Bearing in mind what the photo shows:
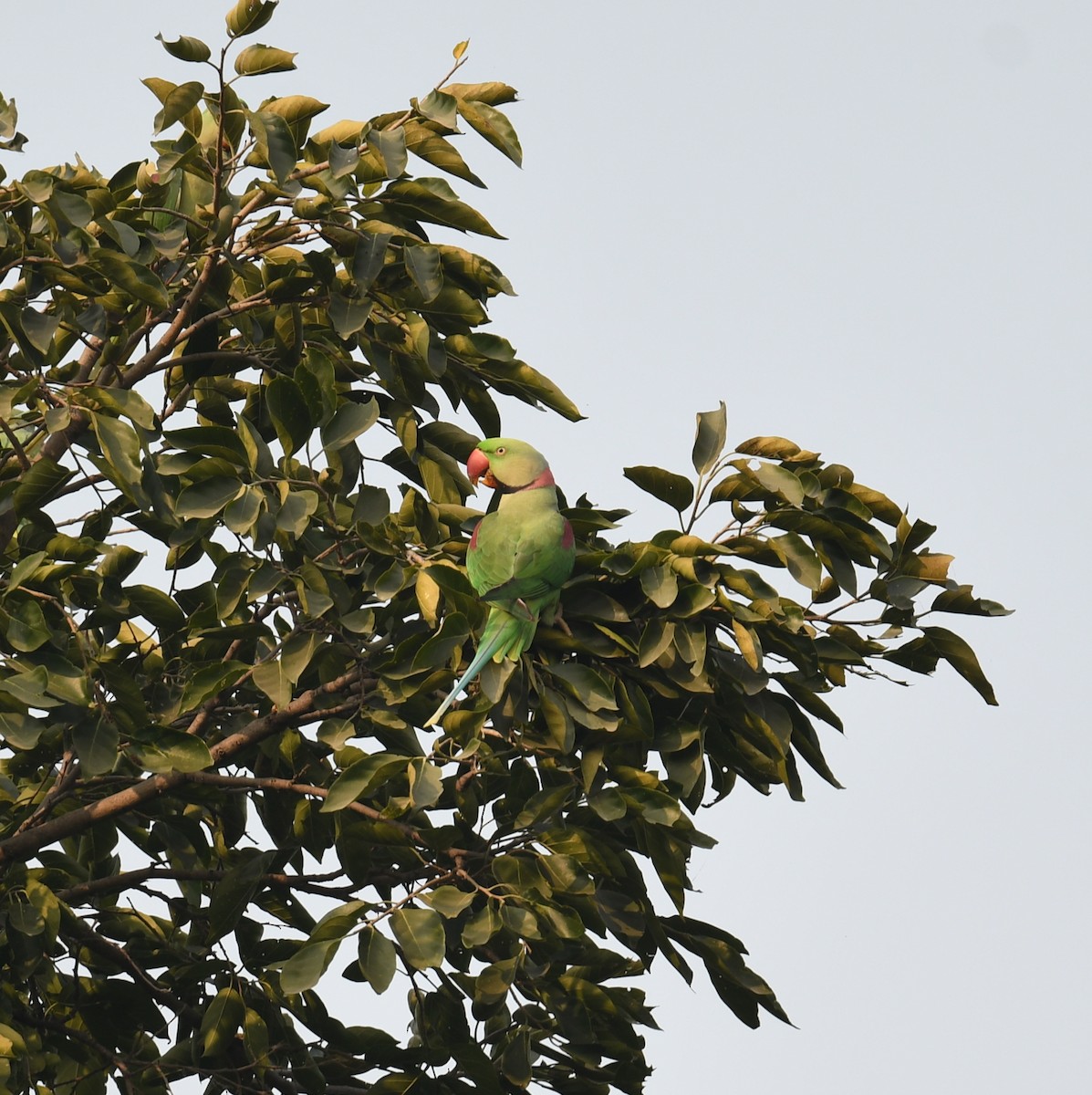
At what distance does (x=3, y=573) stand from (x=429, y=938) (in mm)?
2012

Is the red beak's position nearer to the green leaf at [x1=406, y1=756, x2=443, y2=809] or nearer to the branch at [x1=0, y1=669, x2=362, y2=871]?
the branch at [x1=0, y1=669, x2=362, y2=871]

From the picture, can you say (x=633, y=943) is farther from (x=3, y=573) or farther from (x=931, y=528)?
(x=3, y=573)

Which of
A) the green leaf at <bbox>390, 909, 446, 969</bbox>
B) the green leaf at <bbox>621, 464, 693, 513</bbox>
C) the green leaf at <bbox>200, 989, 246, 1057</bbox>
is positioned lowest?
the green leaf at <bbox>200, 989, 246, 1057</bbox>

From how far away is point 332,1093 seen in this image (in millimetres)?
5090

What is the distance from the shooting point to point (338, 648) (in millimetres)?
4641

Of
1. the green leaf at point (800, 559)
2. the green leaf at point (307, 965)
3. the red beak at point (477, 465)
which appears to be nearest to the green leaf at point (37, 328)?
the red beak at point (477, 465)

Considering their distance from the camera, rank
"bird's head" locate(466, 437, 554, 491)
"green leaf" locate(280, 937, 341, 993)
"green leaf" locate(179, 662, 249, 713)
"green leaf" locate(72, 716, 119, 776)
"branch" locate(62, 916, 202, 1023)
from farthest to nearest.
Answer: "branch" locate(62, 916, 202, 1023), "bird's head" locate(466, 437, 554, 491), "green leaf" locate(179, 662, 249, 713), "green leaf" locate(72, 716, 119, 776), "green leaf" locate(280, 937, 341, 993)

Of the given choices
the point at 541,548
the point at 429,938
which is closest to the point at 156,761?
the point at 429,938

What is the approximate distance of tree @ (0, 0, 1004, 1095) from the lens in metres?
4.31

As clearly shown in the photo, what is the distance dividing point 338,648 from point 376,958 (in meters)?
0.99

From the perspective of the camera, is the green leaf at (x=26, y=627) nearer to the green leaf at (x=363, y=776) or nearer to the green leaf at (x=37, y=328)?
the green leaf at (x=37, y=328)

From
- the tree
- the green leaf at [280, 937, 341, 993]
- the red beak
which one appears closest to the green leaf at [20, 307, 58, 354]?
the tree

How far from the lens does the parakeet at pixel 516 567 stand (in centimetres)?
430

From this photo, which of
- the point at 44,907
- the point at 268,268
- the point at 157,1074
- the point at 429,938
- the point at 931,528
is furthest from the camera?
the point at 268,268
